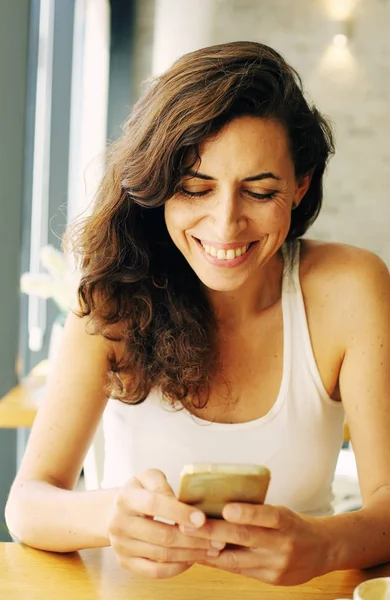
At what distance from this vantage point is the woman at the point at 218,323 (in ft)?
4.19

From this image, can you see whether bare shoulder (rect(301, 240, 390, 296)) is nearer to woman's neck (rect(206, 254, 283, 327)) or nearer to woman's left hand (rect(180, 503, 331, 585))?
woman's neck (rect(206, 254, 283, 327))

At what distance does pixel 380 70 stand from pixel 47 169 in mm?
3125

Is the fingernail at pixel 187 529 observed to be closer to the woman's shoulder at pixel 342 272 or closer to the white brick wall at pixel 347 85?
the woman's shoulder at pixel 342 272

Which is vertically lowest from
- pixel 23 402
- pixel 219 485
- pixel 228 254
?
pixel 23 402

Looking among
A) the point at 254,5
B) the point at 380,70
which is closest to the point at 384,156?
the point at 380,70

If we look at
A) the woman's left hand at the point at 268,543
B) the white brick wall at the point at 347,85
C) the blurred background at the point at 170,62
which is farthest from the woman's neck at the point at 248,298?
the white brick wall at the point at 347,85

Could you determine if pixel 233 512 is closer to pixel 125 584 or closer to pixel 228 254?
pixel 125 584

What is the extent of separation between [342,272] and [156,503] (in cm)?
70

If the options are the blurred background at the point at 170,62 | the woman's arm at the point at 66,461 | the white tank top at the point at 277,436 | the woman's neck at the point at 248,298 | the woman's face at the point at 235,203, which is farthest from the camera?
the blurred background at the point at 170,62

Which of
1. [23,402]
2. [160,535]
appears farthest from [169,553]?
[23,402]

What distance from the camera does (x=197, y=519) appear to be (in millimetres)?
948

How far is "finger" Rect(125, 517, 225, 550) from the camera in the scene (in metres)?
0.98

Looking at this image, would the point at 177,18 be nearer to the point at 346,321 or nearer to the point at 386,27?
the point at 386,27

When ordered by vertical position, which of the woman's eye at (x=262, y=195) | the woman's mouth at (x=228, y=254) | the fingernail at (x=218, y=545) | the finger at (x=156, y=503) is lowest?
the fingernail at (x=218, y=545)
